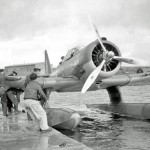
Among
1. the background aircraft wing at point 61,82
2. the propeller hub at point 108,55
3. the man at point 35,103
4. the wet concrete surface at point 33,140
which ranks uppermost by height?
the propeller hub at point 108,55

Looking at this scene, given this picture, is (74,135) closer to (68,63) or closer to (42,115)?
(42,115)

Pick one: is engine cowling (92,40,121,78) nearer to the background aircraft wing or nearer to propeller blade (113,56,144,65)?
propeller blade (113,56,144,65)

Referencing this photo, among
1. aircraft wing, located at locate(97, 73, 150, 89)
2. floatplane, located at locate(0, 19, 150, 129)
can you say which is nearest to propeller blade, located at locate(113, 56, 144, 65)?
floatplane, located at locate(0, 19, 150, 129)

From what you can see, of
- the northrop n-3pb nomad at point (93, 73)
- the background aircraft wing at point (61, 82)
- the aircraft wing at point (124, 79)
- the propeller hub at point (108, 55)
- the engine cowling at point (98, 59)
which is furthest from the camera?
the aircraft wing at point (124, 79)

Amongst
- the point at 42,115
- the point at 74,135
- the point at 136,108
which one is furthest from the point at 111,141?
the point at 136,108

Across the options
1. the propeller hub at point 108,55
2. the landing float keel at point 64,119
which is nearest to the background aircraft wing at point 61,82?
the propeller hub at point 108,55

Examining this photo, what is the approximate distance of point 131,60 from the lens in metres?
10.2

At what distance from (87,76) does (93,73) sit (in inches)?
36.7

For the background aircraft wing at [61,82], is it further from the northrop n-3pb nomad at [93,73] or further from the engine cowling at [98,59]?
the engine cowling at [98,59]

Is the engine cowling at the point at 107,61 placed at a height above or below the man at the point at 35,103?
above

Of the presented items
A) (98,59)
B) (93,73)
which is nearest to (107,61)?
(98,59)

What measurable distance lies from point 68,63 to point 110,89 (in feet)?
13.3

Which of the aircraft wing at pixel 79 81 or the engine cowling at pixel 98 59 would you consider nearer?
the engine cowling at pixel 98 59

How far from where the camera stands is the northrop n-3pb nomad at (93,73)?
9742 millimetres
